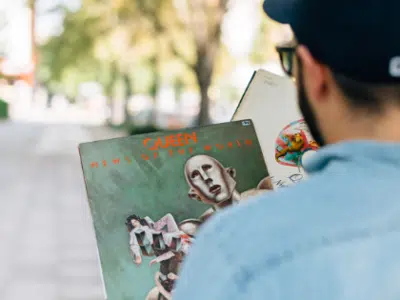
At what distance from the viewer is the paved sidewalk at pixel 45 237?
600 cm

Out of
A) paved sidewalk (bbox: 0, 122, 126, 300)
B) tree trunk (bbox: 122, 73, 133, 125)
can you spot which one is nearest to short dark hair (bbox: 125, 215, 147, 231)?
paved sidewalk (bbox: 0, 122, 126, 300)

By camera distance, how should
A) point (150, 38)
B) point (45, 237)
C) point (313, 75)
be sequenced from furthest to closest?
1. point (150, 38)
2. point (45, 237)
3. point (313, 75)

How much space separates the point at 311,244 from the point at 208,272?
11cm

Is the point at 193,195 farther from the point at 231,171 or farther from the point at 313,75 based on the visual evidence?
the point at 313,75

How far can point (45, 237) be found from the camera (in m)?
7.80

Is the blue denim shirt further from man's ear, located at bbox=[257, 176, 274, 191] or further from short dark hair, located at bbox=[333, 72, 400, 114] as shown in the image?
man's ear, located at bbox=[257, 176, 274, 191]

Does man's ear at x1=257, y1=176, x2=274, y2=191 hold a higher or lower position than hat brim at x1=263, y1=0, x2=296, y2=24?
lower

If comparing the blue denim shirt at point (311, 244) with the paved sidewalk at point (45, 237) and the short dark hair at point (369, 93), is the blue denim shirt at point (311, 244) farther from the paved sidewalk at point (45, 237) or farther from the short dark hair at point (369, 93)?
the paved sidewalk at point (45, 237)

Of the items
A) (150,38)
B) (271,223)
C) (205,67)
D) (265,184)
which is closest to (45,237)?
(205,67)

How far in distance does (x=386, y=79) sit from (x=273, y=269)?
0.84 ft

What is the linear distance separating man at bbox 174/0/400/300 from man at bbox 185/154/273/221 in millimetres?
618

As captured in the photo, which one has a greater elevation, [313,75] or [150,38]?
[150,38]

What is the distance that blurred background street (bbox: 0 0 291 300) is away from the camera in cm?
649

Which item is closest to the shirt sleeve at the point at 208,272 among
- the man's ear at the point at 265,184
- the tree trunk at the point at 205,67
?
the man's ear at the point at 265,184
